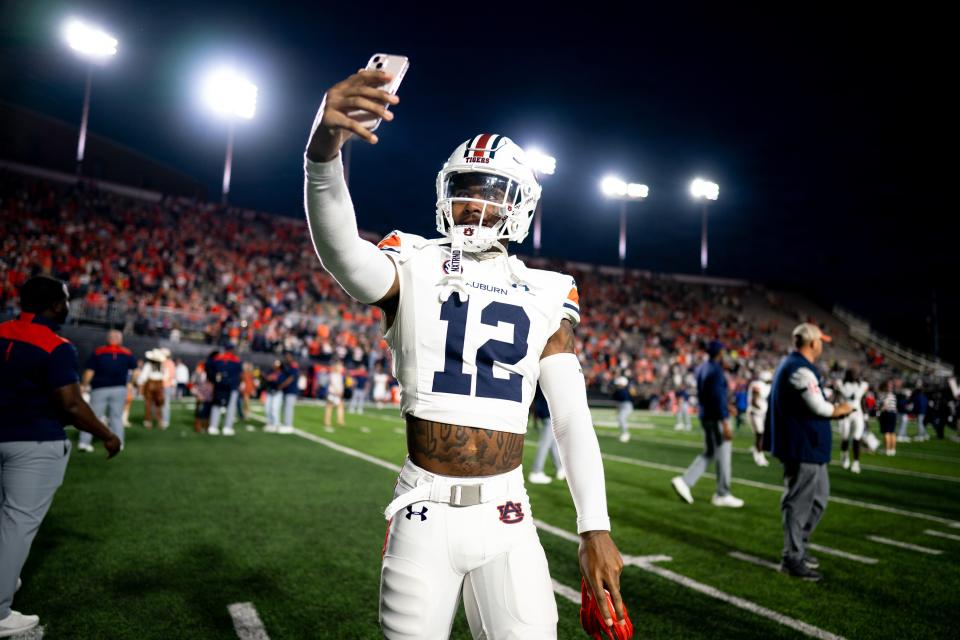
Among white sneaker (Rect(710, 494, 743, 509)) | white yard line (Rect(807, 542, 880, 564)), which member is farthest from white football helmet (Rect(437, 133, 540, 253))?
white sneaker (Rect(710, 494, 743, 509))

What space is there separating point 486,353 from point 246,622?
300cm

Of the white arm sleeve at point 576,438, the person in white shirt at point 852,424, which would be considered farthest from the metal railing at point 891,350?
the white arm sleeve at point 576,438

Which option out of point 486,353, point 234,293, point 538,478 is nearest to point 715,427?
point 538,478

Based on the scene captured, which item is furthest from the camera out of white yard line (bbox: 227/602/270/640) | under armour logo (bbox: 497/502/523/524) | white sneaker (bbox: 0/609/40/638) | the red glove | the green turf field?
the green turf field

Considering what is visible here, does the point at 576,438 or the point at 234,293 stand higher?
the point at 234,293

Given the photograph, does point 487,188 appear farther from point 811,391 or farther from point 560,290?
point 811,391

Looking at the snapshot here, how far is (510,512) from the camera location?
1.90 meters

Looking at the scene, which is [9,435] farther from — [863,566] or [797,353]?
[863,566]

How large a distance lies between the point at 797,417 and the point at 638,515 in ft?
8.70

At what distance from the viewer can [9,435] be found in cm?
353

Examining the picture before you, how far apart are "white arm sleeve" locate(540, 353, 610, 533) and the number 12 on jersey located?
0.13m

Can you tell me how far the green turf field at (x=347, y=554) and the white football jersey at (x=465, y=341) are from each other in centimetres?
249

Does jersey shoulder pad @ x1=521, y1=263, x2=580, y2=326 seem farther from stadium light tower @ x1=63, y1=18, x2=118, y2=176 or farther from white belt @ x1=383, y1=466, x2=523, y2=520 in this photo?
stadium light tower @ x1=63, y1=18, x2=118, y2=176

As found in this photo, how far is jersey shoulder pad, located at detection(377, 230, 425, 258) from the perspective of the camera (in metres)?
1.95
